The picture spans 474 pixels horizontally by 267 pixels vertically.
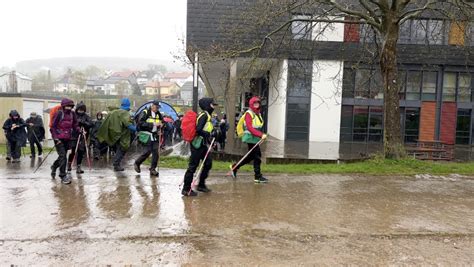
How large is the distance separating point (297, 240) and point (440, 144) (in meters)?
14.1

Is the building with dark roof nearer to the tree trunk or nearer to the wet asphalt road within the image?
the tree trunk

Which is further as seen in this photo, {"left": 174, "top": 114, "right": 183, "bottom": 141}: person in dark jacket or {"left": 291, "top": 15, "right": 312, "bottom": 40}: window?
{"left": 174, "top": 114, "right": 183, "bottom": 141}: person in dark jacket

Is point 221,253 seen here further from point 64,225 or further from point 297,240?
point 64,225

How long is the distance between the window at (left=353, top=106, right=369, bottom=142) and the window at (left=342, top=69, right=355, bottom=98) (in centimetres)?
91

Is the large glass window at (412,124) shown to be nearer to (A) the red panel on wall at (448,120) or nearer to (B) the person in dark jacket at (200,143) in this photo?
(A) the red panel on wall at (448,120)

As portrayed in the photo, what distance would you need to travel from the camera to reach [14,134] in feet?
43.9

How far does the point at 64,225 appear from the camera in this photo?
19.2ft

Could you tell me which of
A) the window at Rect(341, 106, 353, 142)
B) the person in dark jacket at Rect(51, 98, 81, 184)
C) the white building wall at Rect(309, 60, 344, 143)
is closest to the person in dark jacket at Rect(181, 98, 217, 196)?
the person in dark jacket at Rect(51, 98, 81, 184)

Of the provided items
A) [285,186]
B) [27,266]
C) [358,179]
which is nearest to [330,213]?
[285,186]

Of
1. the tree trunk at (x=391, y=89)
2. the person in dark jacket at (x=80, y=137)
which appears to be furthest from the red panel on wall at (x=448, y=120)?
the person in dark jacket at (x=80, y=137)

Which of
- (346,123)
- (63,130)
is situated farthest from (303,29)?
(346,123)

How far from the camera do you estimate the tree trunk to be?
1248cm

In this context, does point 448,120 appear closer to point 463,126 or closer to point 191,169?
point 463,126

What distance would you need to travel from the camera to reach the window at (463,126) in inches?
1062
